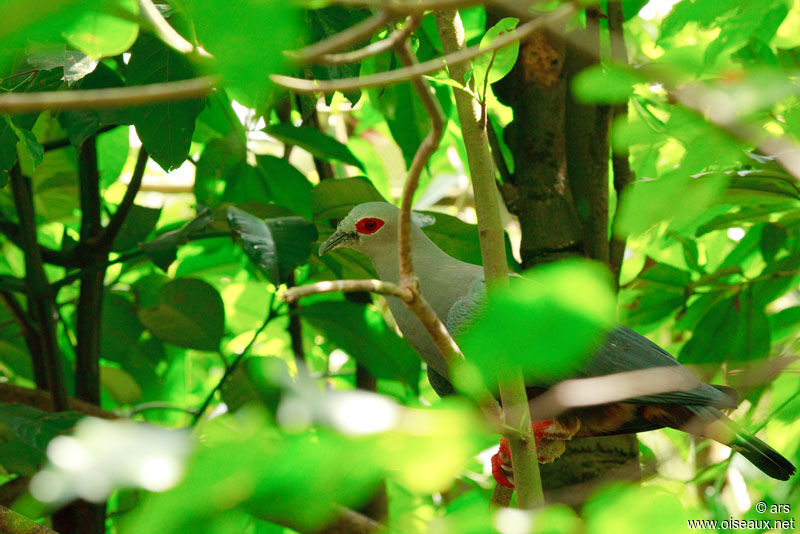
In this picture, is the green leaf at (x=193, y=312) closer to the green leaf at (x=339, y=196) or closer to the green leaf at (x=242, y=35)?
the green leaf at (x=339, y=196)

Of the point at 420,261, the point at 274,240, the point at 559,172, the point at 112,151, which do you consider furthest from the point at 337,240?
the point at 112,151

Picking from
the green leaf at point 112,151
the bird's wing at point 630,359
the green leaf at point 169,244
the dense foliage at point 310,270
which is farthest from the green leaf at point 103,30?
the green leaf at point 112,151

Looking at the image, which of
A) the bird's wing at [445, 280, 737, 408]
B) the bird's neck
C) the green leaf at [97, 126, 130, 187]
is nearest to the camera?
the bird's wing at [445, 280, 737, 408]

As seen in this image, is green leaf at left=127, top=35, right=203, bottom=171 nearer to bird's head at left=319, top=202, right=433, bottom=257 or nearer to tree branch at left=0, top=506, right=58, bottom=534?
bird's head at left=319, top=202, right=433, bottom=257

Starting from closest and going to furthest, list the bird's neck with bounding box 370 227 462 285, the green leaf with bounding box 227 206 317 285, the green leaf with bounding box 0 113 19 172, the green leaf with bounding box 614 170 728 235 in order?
the green leaf with bounding box 614 170 728 235
the green leaf with bounding box 0 113 19 172
the green leaf with bounding box 227 206 317 285
the bird's neck with bounding box 370 227 462 285

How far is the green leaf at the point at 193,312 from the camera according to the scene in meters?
1.80

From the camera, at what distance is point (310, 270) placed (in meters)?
1.93

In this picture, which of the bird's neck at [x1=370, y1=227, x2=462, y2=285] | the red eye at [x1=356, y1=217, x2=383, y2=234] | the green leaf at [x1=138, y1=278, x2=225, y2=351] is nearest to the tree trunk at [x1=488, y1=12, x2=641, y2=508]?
the bird's neck at [x1=370, y1=227, x2=462, y2=285]

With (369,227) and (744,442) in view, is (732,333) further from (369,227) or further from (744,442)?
(369,227)

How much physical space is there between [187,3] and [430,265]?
1260 mm

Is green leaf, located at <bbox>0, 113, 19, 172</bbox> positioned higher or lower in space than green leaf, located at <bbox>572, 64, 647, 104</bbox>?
lower

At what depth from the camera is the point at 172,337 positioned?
6.17 feet

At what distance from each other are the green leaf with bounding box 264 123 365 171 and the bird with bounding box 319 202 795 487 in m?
0.12

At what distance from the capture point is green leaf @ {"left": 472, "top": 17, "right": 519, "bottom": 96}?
3.18 ft
